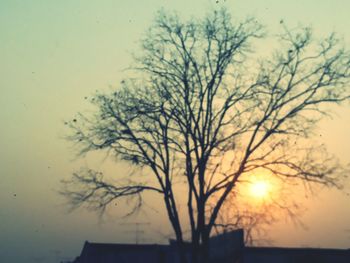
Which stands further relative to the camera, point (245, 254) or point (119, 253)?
point (119, 253)

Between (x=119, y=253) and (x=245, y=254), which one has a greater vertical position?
(x=119, y=253)

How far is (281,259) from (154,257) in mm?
14907

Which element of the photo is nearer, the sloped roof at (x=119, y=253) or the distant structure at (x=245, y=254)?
the distant structure at (x=245, y=254)

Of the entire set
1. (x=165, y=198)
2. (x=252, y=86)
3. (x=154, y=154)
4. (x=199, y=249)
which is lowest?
(x=199, y=249)

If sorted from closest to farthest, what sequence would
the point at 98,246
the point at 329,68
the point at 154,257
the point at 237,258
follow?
the point at 329,68 < the point at 237,258 < the point at 154,257 < the point at 98,246

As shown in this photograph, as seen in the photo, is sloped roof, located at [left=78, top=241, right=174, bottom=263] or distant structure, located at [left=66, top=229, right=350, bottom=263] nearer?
distant structure, located at [left=66, top=229, right=350, bottom=263]

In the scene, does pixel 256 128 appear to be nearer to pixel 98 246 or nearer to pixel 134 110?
pixel 134 110

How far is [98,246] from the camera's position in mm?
56938

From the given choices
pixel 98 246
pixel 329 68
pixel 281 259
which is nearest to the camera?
pixel 329 68

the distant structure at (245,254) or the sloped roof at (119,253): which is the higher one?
the sloped roof at (119,253)

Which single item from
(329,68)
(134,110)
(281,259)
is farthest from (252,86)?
(281,259)

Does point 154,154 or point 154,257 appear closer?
point 154,154

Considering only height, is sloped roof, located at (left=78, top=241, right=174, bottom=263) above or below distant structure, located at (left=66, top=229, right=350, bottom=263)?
above

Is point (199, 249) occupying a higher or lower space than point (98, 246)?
lower
